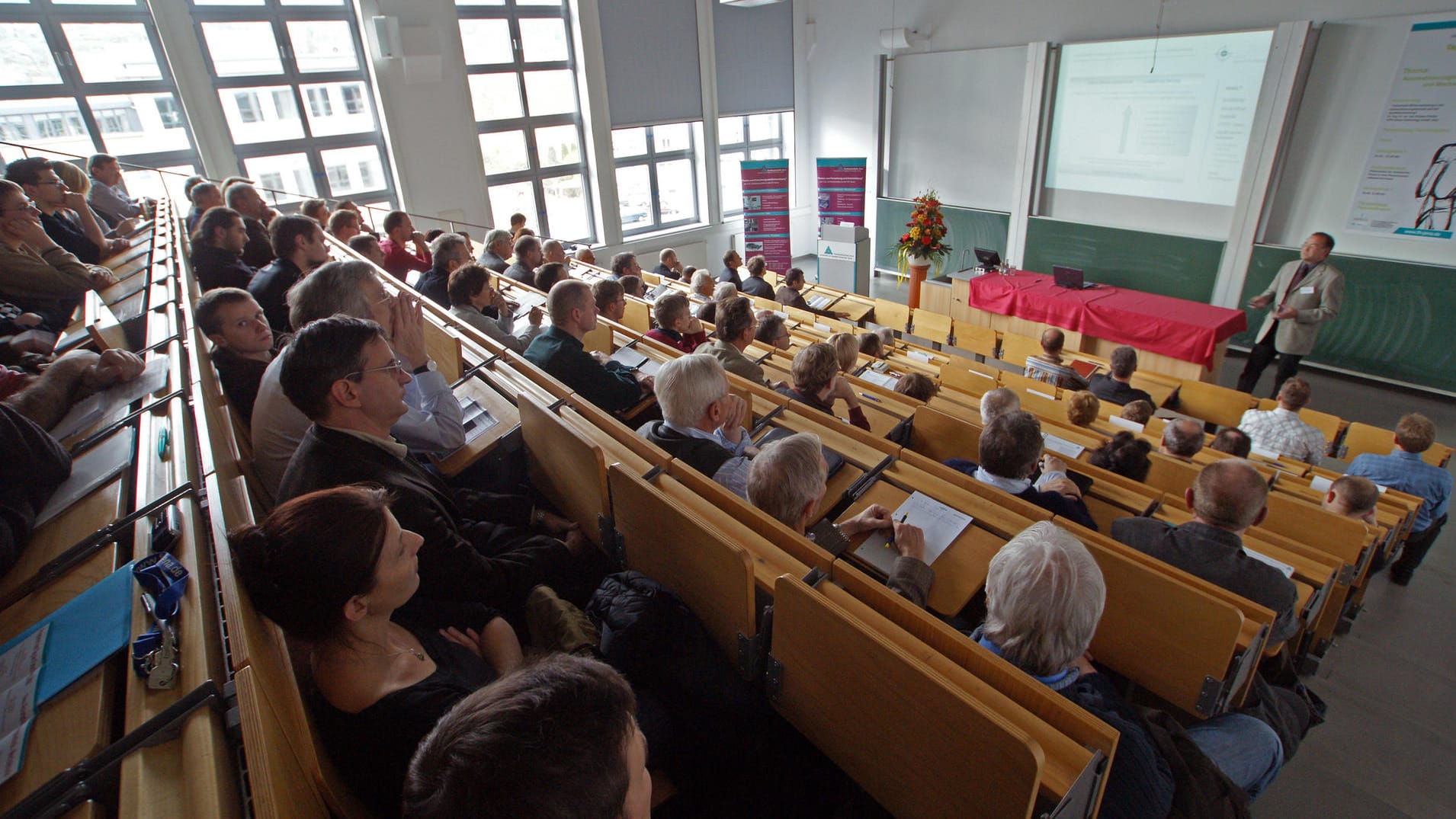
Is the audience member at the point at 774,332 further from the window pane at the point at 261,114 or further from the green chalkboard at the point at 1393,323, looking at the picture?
the window pane at the point at 261,114

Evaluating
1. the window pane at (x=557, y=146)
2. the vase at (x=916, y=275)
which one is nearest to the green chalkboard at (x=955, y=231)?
the vase at (x=916, y=275)

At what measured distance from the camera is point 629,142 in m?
9.95

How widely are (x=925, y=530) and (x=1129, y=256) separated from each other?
7360 mm

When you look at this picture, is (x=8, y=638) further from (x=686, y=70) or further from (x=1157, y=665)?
(x=686, y=70)

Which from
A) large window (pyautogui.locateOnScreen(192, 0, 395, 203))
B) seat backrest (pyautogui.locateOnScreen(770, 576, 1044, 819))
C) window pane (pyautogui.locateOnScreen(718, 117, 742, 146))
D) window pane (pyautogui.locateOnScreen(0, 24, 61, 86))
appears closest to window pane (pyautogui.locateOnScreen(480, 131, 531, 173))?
large window (pyautogui.locateOnScreen(192, 0, 395, 203))

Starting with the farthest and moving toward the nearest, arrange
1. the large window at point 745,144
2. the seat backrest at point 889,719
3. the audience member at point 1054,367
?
the large window at point 745,144 < the audience member at point 1054,367 < the seat backrest at point 889,719

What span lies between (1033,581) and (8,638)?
202 cm

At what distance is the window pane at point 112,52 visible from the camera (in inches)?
250

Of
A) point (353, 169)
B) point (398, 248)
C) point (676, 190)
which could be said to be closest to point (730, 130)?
point (676, 190)

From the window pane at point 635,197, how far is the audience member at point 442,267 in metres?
5.97

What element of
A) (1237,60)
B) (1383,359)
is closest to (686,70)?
(1237,60)

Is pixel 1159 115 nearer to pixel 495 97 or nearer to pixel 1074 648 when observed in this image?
pixel 1074 648

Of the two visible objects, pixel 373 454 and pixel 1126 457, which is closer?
pixel 373 454

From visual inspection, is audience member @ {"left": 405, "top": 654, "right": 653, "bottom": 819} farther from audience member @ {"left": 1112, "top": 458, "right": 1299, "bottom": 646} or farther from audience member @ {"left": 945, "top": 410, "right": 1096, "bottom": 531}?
audience member @ {"left": 1112, "top": 458, "right": 1299, "bottom": 646}
